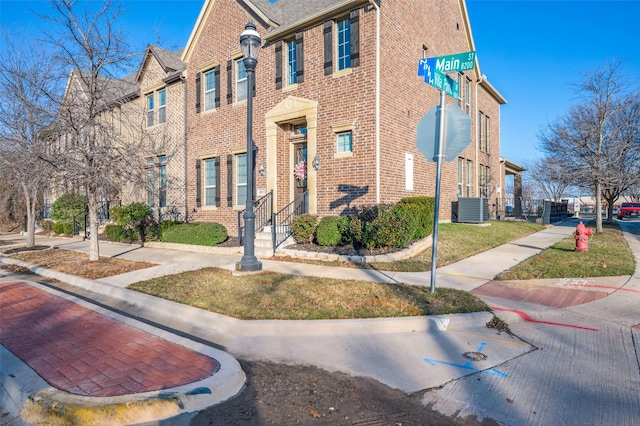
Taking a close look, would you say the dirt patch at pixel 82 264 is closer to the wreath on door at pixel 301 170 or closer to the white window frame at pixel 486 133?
the wreath on door at pixel 301 170

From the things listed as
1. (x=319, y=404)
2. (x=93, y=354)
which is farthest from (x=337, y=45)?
(x=319, y=404)

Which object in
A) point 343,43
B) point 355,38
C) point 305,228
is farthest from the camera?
point 343,43

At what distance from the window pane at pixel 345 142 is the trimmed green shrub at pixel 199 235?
493 cm

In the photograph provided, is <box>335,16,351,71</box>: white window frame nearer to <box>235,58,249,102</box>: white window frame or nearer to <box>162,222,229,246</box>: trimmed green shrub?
<box>235,58,249,102</box>: white window frame

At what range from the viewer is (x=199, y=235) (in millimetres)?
12570

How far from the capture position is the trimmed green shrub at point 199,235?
40.9ft

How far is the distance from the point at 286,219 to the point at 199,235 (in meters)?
3.13

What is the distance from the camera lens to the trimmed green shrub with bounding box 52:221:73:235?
19.4 meters

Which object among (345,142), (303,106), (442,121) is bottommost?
(442,121)

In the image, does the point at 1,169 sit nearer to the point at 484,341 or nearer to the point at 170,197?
the point at 170,197

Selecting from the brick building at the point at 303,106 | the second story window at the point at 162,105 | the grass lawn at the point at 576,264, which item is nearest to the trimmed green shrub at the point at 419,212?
the brick building at the point at 303,106

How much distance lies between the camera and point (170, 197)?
1767 centimetres

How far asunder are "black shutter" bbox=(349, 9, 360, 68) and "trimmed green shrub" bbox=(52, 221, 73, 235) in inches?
661

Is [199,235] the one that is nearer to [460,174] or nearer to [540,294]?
[540,294]
